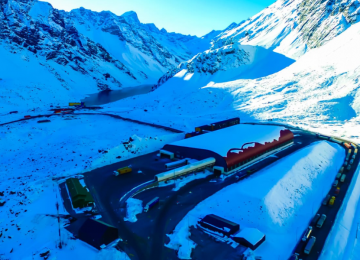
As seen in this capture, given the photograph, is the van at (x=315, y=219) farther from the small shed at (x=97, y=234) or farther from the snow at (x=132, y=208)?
the small shed at (x=97, y=234)

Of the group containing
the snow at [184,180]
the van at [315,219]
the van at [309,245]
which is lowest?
the van at [309,245]

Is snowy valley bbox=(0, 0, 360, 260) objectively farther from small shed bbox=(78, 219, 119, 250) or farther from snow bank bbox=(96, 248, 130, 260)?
small shed bbox=(78, 219, 119, 250)

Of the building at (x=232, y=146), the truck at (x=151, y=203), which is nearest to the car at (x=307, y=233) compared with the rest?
the building at (x=232, y=146)

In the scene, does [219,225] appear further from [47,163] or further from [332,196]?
[47,163]

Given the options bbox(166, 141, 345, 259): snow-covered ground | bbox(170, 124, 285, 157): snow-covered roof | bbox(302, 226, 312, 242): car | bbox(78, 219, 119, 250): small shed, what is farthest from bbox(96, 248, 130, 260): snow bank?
bbox(170, 124, 285, 157): snow-covered roof

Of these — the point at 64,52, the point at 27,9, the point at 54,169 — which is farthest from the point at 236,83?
the point at 27,9

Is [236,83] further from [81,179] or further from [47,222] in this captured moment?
[47,222]
